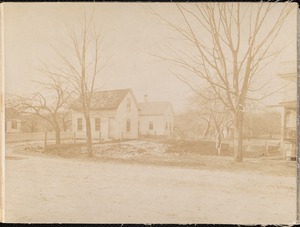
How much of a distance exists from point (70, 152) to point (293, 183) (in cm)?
145

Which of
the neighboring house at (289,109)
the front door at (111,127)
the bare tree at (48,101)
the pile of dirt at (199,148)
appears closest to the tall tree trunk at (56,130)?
the bare tree at (48,101)

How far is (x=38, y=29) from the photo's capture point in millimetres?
2717

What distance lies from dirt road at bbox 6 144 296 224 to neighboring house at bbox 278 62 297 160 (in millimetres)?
220

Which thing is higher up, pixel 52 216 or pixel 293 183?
pixel 293 183

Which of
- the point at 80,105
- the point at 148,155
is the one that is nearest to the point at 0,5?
the point at 80,105

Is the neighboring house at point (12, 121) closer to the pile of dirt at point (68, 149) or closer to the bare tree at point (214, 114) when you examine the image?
the pile of dirt at point (68, 149)

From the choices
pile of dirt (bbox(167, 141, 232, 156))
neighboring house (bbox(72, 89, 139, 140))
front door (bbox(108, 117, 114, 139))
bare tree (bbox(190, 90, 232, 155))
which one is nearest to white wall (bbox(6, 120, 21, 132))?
neighboring house (bbox(72, 89, 139, 140))

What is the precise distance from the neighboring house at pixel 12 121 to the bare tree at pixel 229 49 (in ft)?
3.36

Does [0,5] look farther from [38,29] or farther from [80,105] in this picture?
[80,105]

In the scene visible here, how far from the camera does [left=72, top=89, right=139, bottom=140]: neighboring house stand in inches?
107

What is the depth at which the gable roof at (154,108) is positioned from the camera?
2660mm

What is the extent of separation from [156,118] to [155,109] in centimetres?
6

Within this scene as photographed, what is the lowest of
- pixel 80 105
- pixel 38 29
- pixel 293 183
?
pixel 293 183

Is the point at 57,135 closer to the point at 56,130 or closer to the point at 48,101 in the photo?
the point at 56,130
